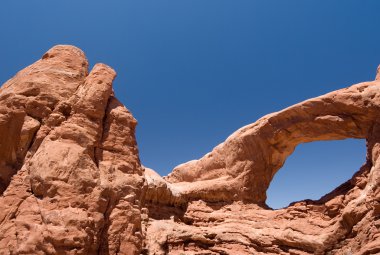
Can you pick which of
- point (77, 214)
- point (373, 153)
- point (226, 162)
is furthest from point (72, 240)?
point (373, 153)

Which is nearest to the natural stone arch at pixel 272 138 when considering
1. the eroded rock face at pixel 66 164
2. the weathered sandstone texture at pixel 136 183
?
the weathered sandstone texture at pixel 136 183

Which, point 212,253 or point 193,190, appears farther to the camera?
point 193,190

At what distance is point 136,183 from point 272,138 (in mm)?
6889

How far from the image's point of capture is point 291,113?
48.4 feet

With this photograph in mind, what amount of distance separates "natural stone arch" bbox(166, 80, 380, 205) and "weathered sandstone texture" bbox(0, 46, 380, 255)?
4cm

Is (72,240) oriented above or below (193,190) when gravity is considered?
below

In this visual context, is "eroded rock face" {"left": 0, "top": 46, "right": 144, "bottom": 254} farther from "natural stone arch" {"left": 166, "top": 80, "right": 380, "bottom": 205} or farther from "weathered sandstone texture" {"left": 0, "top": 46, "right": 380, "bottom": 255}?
"natural stone arch" {"left": 166, "top": 80, "right": 380, "bottom": 205}

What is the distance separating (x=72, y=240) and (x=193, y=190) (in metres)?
7.54

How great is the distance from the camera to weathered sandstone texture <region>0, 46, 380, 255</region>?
29.8 ft

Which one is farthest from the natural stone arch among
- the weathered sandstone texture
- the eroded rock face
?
the eroded rock face

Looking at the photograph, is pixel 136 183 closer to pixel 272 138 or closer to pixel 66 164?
pixel 66 164

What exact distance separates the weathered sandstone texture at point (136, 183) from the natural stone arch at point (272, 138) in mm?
43

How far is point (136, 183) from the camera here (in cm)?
1077

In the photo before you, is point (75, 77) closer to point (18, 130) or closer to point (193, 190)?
point (18, 130)
